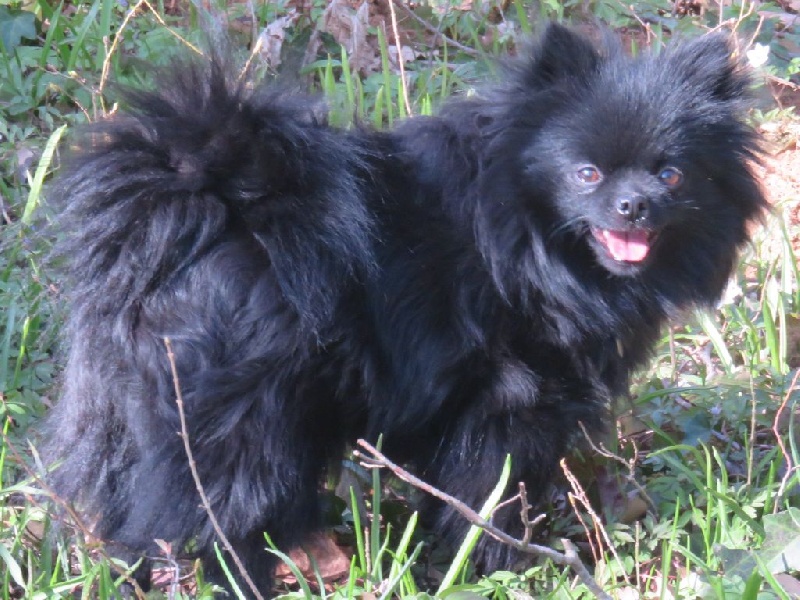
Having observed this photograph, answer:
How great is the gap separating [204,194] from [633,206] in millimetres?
1319

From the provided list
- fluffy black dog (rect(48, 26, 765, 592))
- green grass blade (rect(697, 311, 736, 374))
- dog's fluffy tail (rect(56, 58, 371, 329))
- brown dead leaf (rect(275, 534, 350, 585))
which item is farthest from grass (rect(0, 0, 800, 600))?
dog's fluffy tail (rect(56, 58, 371, 329))

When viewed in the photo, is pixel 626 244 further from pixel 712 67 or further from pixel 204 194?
pixel 204 194

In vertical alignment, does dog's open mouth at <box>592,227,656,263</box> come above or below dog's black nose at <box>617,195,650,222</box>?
below

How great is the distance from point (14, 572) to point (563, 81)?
236cm

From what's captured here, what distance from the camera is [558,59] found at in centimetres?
341

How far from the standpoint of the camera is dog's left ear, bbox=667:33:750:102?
3.40 metres

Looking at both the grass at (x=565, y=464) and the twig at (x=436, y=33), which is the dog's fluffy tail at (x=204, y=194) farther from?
the twig at (x=436, y=33)

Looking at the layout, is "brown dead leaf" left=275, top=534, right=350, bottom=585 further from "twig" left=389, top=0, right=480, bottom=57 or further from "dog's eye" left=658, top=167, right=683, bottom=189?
"twig" left=389, top=0, right=480, bottom=57

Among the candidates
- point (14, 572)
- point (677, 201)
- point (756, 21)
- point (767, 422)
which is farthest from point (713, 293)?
point (756, 21)

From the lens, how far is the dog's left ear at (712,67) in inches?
134

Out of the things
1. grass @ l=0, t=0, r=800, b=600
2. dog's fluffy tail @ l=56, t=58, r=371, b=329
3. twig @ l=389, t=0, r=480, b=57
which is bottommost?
grass @ l=0, t=0, r=800, b=600

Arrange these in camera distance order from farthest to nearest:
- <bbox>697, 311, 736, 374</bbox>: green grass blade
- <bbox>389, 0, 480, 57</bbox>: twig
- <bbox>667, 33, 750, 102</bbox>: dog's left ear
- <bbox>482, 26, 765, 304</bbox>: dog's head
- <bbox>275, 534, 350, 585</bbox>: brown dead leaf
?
<bbox>389, 0, 480, 57</bbox>: twig < <bbox>697, 311, 736, 374</bbox>: green grass blade < <bbox>275, 534, 350, 585</bbox>: brown dead leaf < <bbox>667, 33, 750, 102</bbox>: dog's left ear < <bbox>482, 26, 765, 304</bbox>: dog's head

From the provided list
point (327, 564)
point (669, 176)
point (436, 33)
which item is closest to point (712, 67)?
point (669, 176)

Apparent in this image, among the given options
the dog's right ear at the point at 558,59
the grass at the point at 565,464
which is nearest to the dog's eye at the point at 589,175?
the dog's right ear at the point at 558,59
